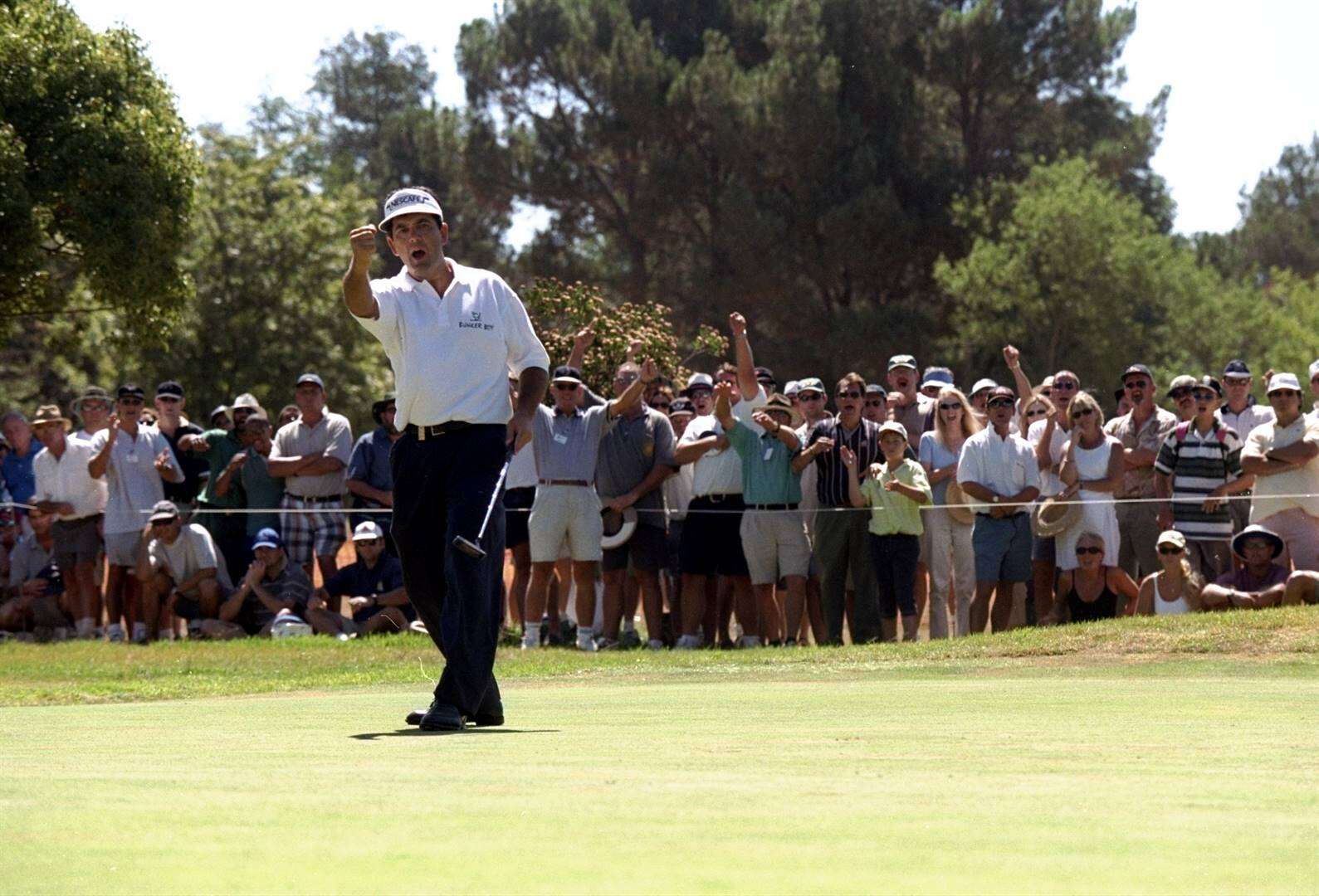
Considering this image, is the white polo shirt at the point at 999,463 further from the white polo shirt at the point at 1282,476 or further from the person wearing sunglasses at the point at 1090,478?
the white polo shirt at the point at 1282,476

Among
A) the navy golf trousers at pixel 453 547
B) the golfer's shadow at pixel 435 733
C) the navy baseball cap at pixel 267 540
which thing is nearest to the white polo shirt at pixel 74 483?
the navy baseball cap at pixel 267 540

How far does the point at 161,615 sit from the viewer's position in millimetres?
18594

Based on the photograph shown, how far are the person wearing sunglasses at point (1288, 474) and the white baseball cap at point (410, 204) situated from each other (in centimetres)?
879

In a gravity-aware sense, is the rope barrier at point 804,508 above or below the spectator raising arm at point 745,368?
below

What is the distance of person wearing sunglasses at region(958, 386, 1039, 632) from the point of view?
15.8 metres

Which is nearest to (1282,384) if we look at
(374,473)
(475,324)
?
(374,473)

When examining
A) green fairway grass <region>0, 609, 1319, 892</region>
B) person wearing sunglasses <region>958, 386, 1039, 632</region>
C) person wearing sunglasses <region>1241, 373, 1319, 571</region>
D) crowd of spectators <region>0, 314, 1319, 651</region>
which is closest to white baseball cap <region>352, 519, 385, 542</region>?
crowd of spectators <region>0, 314, 1319, 651</region>

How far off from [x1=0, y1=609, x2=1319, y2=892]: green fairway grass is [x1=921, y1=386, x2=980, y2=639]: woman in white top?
660 centimetres

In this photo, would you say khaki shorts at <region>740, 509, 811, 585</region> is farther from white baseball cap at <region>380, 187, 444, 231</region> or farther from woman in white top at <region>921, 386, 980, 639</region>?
white baseball cap at <region>380, 187, 444, 231</region>

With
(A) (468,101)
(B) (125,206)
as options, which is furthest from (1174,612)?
(A) (468,101)

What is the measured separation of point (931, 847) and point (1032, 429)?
13.1m

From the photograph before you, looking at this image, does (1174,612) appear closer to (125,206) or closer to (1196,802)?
(1196,802)

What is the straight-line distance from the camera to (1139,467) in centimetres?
1612

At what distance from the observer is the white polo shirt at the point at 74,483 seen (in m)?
18.9
